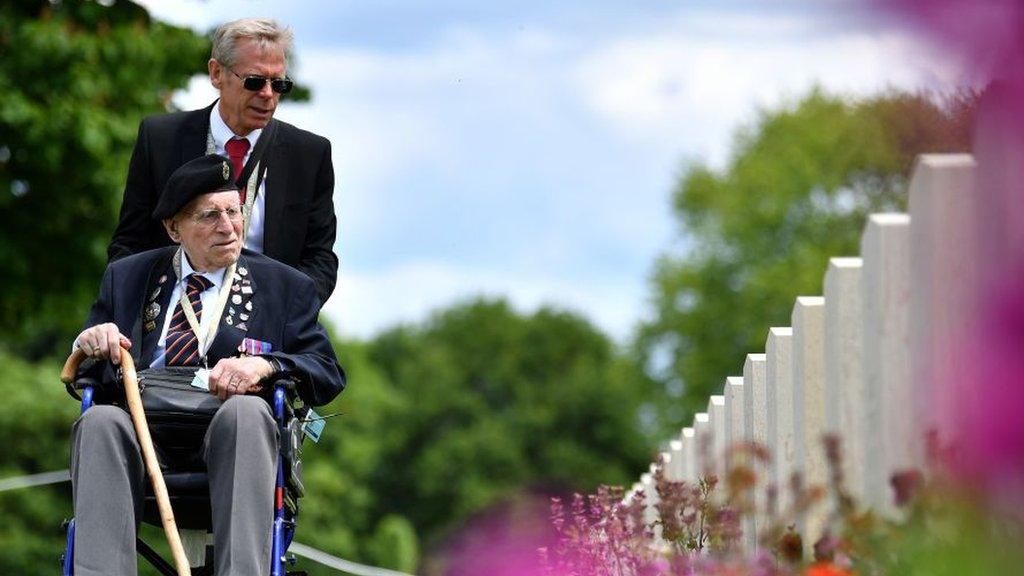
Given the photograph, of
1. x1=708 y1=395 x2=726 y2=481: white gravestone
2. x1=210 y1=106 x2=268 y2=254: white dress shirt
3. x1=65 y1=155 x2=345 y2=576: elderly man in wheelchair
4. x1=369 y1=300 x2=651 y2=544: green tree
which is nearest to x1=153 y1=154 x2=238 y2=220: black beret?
x1=65 y1=155 x2=345 y2=576: elderly man in wheelchair

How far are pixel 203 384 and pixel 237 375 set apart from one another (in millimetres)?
135

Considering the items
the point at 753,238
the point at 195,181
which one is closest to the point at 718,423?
the point at 195,181

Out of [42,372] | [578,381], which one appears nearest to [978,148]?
[42,372]

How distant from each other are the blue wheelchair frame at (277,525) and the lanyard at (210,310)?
10.0 inches

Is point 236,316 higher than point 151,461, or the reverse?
point 236,316

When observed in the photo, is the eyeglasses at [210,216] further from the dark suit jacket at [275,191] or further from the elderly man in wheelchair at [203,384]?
the dark suit jacket at [275,191]

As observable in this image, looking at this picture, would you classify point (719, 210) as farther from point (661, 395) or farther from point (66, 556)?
point (66, 556)

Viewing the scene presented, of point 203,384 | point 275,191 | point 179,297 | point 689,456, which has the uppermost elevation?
point 275,191

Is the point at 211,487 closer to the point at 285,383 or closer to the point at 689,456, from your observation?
the point at 285,383

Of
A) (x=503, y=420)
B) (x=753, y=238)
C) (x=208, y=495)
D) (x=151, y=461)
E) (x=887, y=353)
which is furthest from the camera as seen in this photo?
(x=503, y=420)

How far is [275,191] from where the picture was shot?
18.5 feet

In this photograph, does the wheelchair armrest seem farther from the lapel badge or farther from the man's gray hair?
the man's gray hair

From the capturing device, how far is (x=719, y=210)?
1718 inches

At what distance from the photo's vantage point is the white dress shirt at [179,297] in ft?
17.1
